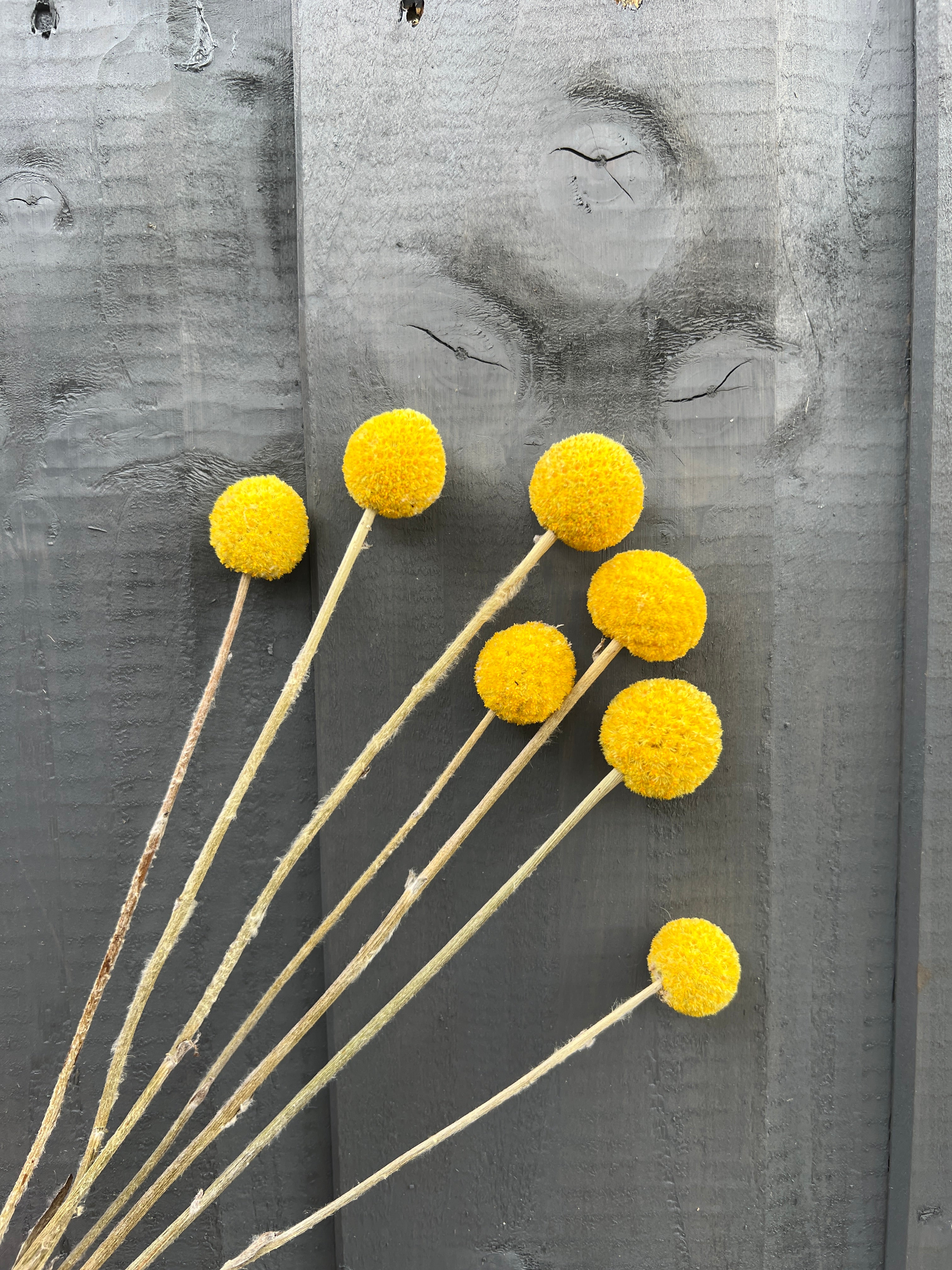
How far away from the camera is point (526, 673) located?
0.47 m

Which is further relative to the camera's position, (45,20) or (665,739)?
(45,20)

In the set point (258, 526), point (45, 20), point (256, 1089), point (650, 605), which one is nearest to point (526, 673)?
point (650, 605)

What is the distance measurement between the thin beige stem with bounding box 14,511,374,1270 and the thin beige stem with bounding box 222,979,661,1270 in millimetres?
109

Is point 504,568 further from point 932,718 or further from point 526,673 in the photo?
→ point 932,718

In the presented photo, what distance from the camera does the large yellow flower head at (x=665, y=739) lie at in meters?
0.46

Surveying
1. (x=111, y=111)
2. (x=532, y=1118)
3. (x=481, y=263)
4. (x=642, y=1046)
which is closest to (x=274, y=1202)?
(x=532, y=1118)

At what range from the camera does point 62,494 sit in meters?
0.60

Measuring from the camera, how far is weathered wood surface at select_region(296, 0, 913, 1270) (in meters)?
0.54

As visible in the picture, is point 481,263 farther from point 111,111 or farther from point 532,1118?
point 532,1118

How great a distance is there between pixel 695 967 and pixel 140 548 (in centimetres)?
54

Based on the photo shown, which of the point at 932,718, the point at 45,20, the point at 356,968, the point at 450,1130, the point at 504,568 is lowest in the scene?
the point at 450,1130

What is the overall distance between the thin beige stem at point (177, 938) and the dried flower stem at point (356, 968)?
0.03 meters

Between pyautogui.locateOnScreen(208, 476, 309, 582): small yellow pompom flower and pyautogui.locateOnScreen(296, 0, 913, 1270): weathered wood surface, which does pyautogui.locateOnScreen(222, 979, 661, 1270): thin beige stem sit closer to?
pyautogui.locateOnScreen(296, 0, 913, 1270): weathered wood surface

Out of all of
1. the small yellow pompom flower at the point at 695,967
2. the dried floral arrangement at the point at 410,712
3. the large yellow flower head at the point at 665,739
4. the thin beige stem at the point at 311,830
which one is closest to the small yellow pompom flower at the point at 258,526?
the dried floral arrangement at the point at 410,712
